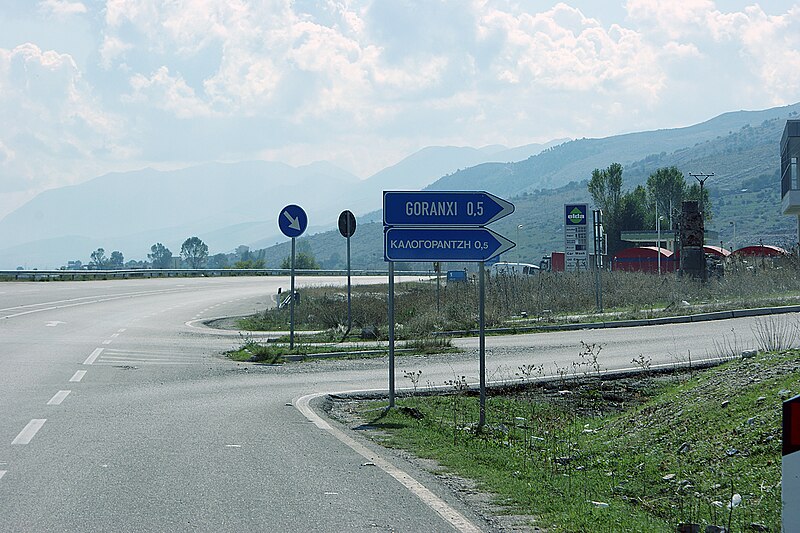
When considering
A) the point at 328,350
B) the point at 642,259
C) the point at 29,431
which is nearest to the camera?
the point at 29,431

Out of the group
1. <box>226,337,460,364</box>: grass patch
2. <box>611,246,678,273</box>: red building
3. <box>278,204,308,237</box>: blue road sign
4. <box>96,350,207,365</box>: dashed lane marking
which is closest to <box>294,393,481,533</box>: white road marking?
<box>96,350,207,365</box>: dashed lane marking

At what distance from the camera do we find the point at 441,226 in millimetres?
11898

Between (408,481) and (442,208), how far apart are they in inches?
188

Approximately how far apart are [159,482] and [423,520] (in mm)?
2502

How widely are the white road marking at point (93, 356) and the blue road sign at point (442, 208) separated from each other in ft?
29.2

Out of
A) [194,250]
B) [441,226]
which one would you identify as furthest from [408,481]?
[194,250]

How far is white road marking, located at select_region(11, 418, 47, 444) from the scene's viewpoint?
9644 millimetres

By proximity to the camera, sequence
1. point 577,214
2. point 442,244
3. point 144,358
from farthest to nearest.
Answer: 1. point 577,214
2. point 144,358
3. point 442,244

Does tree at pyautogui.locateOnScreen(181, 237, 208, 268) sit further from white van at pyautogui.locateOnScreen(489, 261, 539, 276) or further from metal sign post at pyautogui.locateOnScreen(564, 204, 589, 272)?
metal sign post at pyautogui.locateOnScreen(564, 204, 589, 272)

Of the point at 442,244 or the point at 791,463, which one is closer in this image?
the point at 791,463

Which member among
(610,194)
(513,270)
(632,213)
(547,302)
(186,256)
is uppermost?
(610,194)

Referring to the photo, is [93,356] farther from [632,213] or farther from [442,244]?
[632,213]

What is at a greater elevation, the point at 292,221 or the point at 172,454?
the point at 292,221

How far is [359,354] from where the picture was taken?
21000mm
